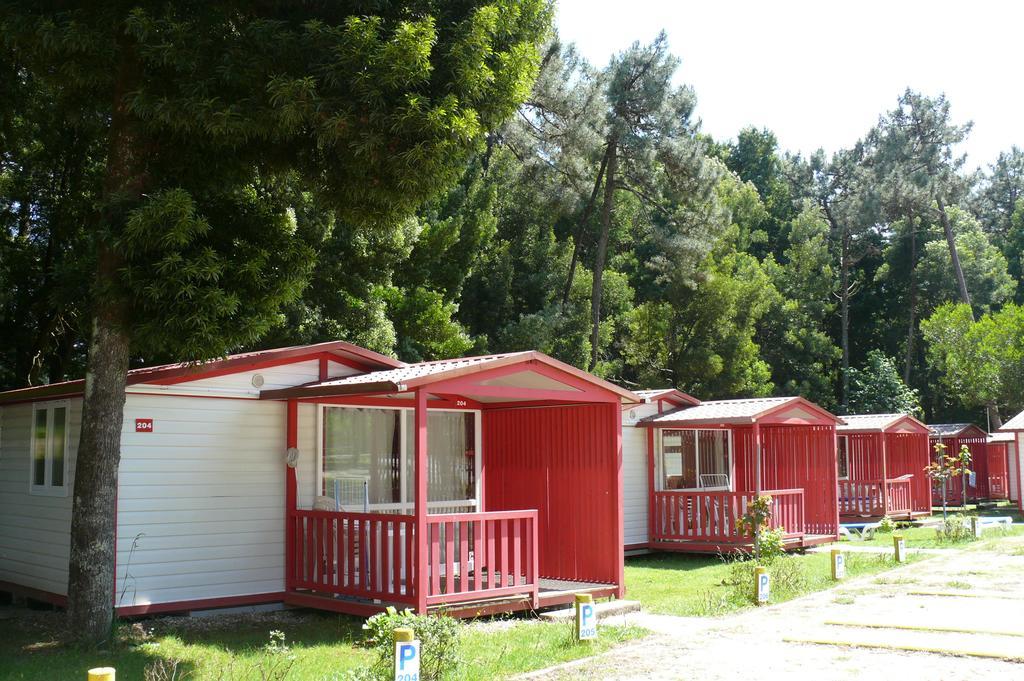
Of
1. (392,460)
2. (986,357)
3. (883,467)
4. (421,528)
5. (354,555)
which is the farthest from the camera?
(986,357)

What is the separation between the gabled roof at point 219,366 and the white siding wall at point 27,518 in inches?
9.6

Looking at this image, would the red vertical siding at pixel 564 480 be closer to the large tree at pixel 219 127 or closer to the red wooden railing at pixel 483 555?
the red wooden railing at pixel 483 555

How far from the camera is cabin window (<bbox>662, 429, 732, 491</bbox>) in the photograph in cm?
1759

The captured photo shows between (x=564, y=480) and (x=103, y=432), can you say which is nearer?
(x=103, y=432)

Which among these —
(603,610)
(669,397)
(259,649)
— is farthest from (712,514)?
(259,649)

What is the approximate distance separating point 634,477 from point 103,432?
32.8 ft

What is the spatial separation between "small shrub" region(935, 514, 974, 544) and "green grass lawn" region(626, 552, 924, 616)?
2.89 m

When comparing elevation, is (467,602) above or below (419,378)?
below

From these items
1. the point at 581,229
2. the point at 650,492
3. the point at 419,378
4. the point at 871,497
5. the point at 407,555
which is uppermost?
the point at 581,229

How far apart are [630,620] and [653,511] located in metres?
6.95

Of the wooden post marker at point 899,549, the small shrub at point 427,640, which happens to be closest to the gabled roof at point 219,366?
the small shrub at point 427,640

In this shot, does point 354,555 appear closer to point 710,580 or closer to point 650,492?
point 710,580

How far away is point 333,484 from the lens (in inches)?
442

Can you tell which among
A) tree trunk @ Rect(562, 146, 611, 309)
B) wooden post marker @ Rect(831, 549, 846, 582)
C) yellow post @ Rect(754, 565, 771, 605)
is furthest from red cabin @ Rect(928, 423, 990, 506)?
yellow post @ Rect(754, 565, 771, 605)
